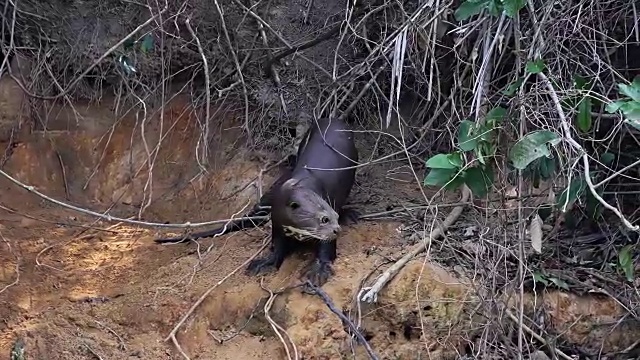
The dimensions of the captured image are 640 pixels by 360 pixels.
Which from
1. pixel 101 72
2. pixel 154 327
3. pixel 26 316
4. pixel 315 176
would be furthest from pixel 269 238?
pixel 101 72

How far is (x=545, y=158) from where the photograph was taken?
11.0ft

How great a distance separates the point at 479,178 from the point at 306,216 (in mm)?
890

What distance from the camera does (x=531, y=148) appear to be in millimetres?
2932

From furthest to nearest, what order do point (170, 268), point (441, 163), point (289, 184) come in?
point (170, 268)
point (289, 184)
point (441, 163)

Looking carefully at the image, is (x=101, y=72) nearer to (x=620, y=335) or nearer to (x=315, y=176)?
(x=315, y=176)

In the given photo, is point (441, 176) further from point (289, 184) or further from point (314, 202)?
point (289, 184)

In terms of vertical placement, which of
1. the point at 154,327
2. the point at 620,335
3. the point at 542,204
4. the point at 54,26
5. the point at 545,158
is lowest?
the point at 620,335

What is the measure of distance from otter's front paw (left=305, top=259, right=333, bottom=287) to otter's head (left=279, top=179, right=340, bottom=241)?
0.11 m

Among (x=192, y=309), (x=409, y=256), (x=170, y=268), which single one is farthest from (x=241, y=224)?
(x=409, y=256)

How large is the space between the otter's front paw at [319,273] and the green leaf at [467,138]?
82 centimetres

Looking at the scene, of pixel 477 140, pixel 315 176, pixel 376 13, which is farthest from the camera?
pixel 376 13

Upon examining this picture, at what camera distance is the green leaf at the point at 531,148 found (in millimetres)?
2912

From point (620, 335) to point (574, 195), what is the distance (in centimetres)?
65

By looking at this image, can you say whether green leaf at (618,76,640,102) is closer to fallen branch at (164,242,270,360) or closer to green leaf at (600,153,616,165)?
green leaf at (600,153,616,165)
